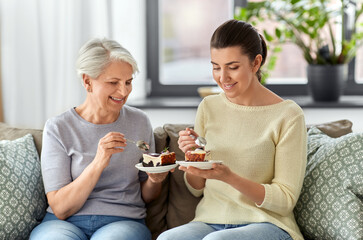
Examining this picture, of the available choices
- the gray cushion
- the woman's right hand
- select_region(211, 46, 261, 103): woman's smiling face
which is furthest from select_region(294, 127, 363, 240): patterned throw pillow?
the gray cushion

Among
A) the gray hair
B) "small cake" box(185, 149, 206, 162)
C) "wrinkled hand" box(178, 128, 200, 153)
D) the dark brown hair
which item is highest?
the dark brown hair

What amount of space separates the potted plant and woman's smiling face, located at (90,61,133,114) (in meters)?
1.27

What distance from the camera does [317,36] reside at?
10.2ft

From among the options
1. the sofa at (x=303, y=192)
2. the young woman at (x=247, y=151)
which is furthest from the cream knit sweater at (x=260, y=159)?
the sofa at (x=303, y=192)

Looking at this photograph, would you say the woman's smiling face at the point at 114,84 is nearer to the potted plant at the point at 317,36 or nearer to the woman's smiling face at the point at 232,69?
the woman's smiling face at the point at 232,69

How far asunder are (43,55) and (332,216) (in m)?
2.06

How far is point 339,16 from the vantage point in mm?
3293

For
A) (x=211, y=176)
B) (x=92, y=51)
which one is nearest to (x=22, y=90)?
(x=92, y=51)

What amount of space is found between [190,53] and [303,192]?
1.75 meters

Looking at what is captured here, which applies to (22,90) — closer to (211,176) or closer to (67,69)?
(67,69)

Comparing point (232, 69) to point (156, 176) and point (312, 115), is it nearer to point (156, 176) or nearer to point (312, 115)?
point (156, 176)

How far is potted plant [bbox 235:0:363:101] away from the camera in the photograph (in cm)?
305

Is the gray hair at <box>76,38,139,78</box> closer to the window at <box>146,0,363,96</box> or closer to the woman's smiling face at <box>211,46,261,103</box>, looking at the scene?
the woman's smiling face at <box>211,46,261,103</box>

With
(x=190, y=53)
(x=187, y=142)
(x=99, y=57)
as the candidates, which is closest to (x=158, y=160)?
(x=187, y=142)
